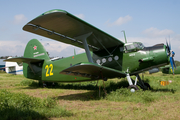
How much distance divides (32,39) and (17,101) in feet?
28.1

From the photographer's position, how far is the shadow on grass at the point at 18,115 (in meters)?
3.21

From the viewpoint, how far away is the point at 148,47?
7.65 m

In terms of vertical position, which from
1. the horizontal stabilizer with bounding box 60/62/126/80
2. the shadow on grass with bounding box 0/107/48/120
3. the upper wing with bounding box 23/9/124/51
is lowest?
the shadow on grass with bounding box 0/107/48/120

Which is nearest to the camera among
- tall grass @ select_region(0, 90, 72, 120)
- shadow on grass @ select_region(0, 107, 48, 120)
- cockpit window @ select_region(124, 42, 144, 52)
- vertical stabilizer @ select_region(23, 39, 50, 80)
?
shadow on grass @ select_region(0, 107, 48, 120)

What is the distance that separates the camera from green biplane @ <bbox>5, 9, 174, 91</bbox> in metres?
5.66

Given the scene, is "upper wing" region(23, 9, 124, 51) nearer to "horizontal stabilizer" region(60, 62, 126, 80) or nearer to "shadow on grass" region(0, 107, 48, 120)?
"horizontal stabilizer" region(60, 62, 126, 80)

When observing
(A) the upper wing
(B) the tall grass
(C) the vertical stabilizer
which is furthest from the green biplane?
(B) the tall grass

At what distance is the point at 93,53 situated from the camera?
8.97 metres

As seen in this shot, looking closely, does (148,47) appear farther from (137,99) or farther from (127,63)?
(137,99)

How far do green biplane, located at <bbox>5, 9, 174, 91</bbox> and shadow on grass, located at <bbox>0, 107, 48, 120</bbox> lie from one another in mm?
2336

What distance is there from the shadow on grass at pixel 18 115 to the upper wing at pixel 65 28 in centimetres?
304

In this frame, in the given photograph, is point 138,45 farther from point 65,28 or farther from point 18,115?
point 18,115

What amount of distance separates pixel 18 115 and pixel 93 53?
20.2 feet

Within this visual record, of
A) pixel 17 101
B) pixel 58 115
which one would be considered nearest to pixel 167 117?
pixel 58 115
